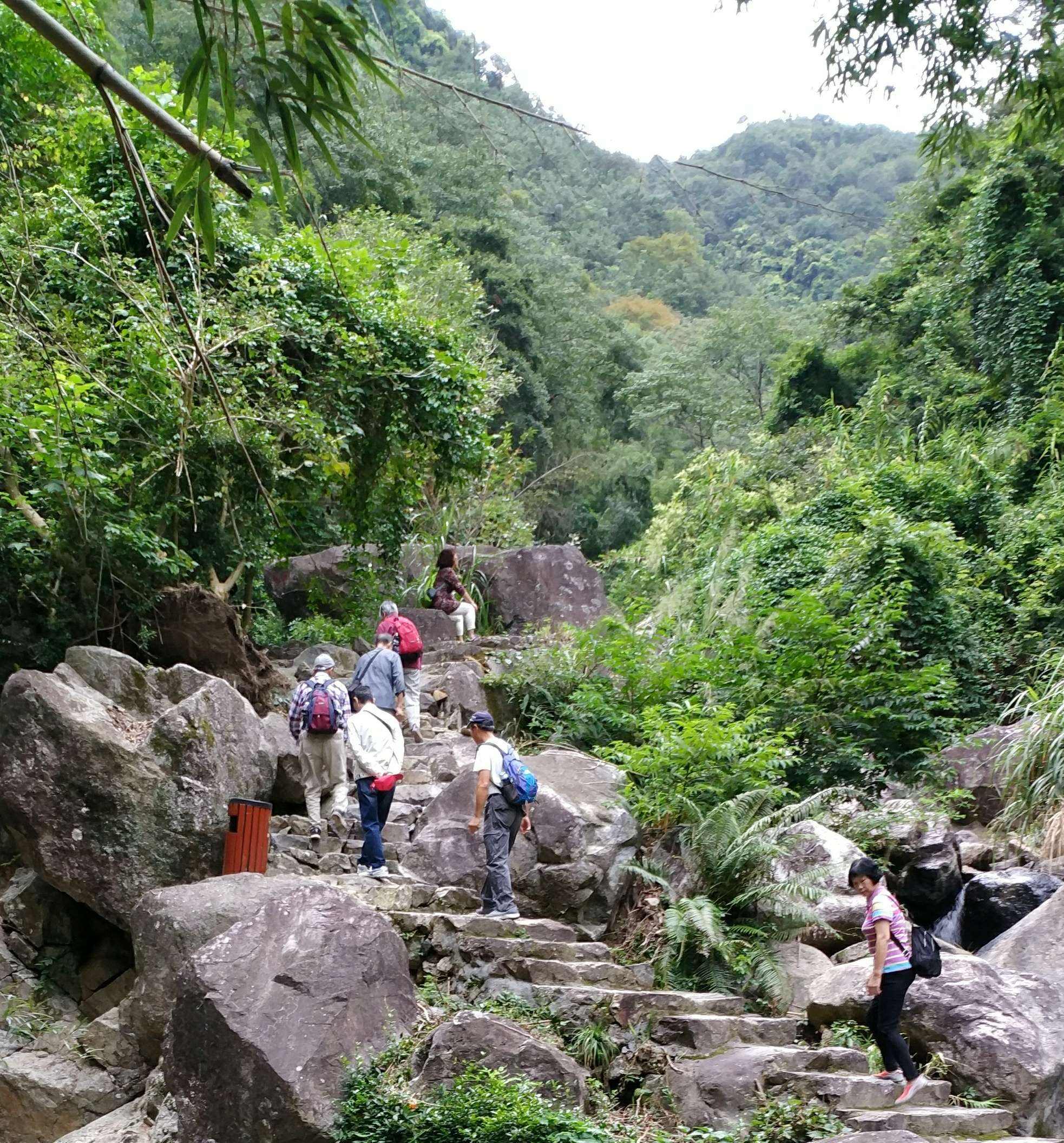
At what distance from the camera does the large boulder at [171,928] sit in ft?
25.2

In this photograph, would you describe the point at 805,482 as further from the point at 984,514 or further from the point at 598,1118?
the point at 598,1118

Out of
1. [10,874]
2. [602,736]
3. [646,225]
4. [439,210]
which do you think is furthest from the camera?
[646,225]

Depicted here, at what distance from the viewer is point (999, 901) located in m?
10.6

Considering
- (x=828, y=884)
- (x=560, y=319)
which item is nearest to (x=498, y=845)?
(x=828, y=884)

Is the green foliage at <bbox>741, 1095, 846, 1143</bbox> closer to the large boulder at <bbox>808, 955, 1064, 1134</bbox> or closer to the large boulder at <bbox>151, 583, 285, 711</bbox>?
the large boulder at <bbox>808, 955, 1064, 1134</bbox>

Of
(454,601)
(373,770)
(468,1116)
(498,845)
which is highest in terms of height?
(454,601)

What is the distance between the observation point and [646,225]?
54312mm

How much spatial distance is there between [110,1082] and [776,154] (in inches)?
2754

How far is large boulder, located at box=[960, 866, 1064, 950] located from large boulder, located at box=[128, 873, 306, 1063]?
21.0 ft

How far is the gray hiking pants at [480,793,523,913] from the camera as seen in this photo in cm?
820

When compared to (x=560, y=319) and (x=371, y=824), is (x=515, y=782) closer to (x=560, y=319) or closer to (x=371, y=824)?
(x=371, y=824)

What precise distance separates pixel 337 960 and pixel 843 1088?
2986 mm

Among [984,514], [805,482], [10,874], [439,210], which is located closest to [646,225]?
[439,210]

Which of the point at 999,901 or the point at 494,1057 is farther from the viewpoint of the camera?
the point at 999,901
